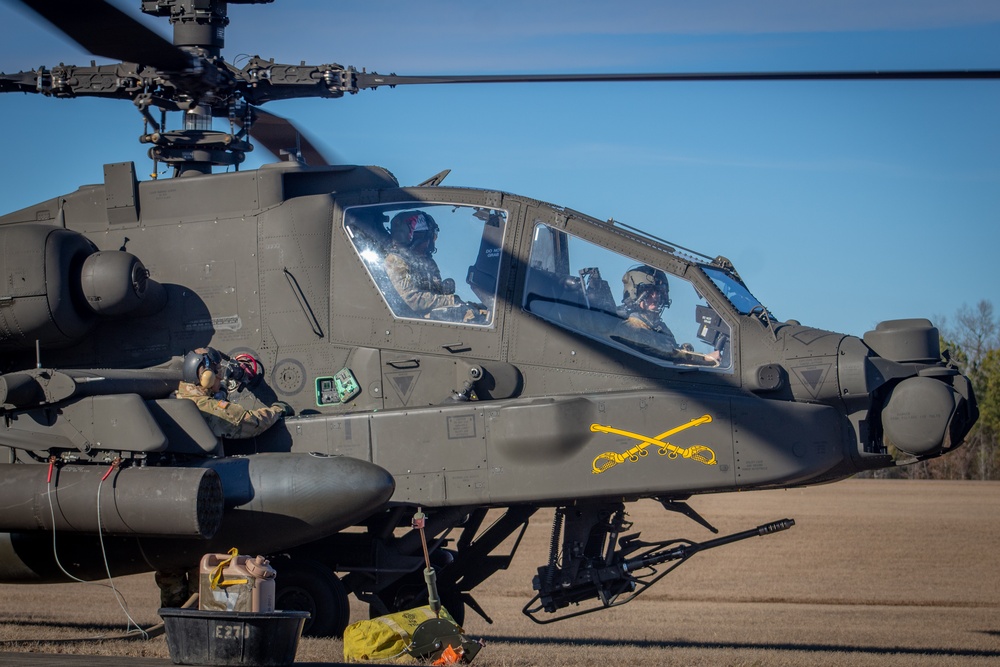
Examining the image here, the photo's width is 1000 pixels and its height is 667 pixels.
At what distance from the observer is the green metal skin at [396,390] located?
8.12 metres

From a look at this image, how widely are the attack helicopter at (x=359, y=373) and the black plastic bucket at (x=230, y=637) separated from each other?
1.58m

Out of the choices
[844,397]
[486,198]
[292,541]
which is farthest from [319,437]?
[844,397]

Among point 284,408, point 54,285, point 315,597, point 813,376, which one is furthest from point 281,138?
point 813,376

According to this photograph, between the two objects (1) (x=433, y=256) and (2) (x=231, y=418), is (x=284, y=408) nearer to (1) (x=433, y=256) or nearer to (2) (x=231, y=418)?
(2) (x=231, y=418)

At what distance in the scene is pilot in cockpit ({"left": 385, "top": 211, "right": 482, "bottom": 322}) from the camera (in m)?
8.92

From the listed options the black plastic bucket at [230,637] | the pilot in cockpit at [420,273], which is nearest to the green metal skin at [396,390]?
the pilot in cockpit at [420,273]

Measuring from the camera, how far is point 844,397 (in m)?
8.09

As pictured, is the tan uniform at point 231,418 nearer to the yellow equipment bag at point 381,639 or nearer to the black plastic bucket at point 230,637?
the yellow equipment bag at point 381,639

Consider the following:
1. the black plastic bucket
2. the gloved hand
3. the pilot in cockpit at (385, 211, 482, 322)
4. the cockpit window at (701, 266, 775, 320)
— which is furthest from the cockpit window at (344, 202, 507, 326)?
the black plastic bucket

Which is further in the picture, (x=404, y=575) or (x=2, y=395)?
(x=404, y=575)

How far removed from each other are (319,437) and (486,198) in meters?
2.28

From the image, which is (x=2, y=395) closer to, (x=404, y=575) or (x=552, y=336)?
(x=404, y=575)

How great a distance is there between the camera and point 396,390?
887 cm

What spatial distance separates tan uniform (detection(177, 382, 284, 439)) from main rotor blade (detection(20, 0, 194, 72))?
2579mm
